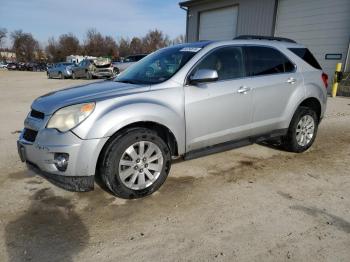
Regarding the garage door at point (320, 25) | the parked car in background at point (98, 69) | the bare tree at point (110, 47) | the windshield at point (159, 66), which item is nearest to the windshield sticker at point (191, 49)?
the windshield at point (159, 66)

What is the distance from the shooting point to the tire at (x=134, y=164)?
3235mm

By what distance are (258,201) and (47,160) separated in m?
2.27

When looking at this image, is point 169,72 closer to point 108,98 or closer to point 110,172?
point 108,98

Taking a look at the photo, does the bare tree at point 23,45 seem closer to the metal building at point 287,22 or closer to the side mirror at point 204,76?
the metal building at point 287,22

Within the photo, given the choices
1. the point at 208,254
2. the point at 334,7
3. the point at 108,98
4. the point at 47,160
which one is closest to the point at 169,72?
the point at 108,98

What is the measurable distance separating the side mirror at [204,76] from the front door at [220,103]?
0.11 m

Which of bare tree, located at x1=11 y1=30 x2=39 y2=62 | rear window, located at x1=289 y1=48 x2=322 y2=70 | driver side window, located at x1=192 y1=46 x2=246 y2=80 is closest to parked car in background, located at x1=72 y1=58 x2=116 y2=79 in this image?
rear window, located at x1=289 y1=48 x2=322 y2=70

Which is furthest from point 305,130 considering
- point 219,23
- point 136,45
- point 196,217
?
point 136,45

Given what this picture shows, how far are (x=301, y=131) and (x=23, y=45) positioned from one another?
307 ft

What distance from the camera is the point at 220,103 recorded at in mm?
3928

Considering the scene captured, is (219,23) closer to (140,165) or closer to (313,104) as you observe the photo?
(313,104)

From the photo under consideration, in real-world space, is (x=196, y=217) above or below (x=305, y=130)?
below

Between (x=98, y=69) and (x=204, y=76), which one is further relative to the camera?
(x=98, y=69)

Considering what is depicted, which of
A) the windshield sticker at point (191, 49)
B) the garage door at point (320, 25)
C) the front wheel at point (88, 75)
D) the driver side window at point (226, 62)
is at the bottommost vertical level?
the front wheel at point (88, 75)
